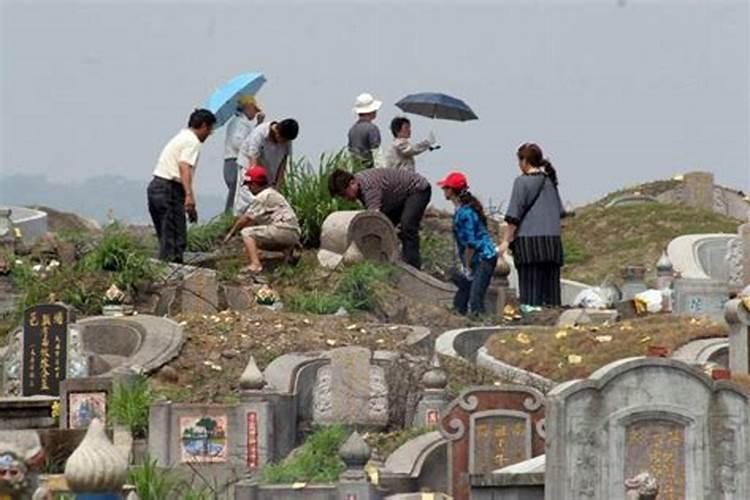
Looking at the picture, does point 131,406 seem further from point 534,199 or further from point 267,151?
point 267,151

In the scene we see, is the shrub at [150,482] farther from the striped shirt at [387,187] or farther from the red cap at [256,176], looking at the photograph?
the striped shirt at [387,187]

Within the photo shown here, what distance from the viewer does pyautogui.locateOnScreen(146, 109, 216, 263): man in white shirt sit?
26.0 metres

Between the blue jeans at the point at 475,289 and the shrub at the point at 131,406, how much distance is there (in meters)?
5.20

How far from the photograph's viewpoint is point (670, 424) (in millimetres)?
18328

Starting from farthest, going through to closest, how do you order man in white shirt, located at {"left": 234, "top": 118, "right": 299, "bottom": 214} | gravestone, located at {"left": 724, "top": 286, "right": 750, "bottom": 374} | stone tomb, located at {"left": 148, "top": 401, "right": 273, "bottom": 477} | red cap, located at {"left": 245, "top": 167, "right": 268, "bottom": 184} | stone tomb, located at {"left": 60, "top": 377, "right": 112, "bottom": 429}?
man in white shirt, located at {"left": 234, "top": 118, "right": 299, "bottom": 214} → red cap, located at {"left": 245, "top": 167, "right": 268, "bottom": 184} → gravestone, located at {"left": 724, "top": 286, "right": 750, "bottom": 374} → stone tomb, located at {"left": 60, "top": 377, "right": 112, "bottom": 429} → stone tomb, located at {"left": 148, "top": 401, "right": 273, "bottom": 477}

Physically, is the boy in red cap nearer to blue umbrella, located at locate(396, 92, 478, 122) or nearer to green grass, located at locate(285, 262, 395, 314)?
green grass, located at locate(285, 262, 395, 314)

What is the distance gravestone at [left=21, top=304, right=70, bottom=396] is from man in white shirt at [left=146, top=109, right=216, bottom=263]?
11.4 ft

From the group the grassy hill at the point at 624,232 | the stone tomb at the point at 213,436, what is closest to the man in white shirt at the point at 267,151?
the stone tomb at the point at 213,436

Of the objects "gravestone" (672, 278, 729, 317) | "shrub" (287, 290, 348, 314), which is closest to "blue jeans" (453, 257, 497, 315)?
"shrub" (287, 290, 348, 314)

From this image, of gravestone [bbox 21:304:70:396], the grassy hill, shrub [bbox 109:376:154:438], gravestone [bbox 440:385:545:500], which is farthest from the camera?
the grassy hill

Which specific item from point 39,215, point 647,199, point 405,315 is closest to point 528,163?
point 405,315

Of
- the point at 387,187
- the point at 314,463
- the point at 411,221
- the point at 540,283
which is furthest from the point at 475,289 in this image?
the point at 314,463

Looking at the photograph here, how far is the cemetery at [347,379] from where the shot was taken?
59.9ft

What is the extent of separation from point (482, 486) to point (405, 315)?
8367mm
